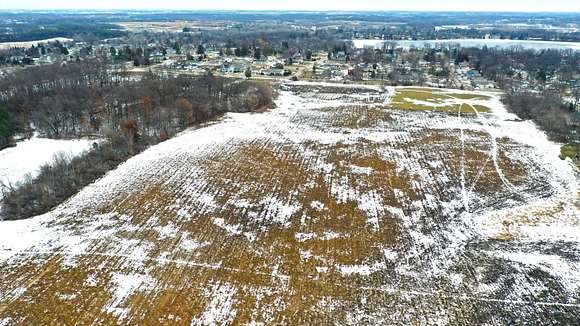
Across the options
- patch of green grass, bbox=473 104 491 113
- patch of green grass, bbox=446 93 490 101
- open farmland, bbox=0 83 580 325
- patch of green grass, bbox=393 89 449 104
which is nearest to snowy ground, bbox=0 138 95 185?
open farmland, bbox=0 83 580 325

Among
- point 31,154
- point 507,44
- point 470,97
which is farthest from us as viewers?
point 507,44

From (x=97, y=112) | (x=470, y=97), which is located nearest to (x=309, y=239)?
(x=97, y=112)

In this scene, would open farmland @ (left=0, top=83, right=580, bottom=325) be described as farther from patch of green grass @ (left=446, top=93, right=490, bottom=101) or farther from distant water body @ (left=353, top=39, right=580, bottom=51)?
distant water body @ (left=353, top=39, right=580, bottom=51)

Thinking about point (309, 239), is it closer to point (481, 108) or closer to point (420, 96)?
point (481, 108)

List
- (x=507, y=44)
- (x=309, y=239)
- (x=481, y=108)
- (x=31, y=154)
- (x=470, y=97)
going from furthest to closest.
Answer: (x=507, y=44), (x=470, y=97), (x=481, y=108), (x=31, y=154), (x=309, y=239)

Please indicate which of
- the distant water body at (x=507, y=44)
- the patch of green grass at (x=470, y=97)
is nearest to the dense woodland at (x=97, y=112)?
the patch of green grass at (x=470, y=97)

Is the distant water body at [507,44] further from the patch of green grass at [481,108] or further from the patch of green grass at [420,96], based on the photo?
the patch of green grass at [481,108]

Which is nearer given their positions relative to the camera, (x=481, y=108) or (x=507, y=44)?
(x=481, y=108)
